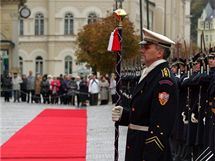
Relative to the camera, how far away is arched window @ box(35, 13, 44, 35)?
66.6 m

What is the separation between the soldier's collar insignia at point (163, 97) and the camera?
5.72 metres

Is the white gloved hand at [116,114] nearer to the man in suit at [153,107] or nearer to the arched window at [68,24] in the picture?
the man in suit at [153,107]

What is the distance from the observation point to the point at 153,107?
578 cm

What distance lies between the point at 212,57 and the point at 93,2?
56.5m

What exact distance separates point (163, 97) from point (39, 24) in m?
62.1

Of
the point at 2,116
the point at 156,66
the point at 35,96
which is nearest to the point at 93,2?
the point at 35,96

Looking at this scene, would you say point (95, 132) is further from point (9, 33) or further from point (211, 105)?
point (9, 33)

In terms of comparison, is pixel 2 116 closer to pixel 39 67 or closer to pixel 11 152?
pixel 11 152

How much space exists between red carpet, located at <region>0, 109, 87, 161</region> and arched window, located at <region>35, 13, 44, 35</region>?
1821 inches

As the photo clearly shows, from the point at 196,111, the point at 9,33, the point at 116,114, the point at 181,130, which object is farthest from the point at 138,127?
the point at 9,33

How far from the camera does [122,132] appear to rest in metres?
16.8

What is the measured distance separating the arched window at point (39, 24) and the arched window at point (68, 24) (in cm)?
244

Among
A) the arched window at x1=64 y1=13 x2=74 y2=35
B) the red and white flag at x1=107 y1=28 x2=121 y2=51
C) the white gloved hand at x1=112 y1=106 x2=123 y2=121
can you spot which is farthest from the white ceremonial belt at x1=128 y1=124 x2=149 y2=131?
the arched window at x1=64 y1=13 x2=74 y2=35

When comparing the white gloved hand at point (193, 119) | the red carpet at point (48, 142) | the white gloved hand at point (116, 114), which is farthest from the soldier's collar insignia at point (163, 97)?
the red carpet at point (48, 142)
